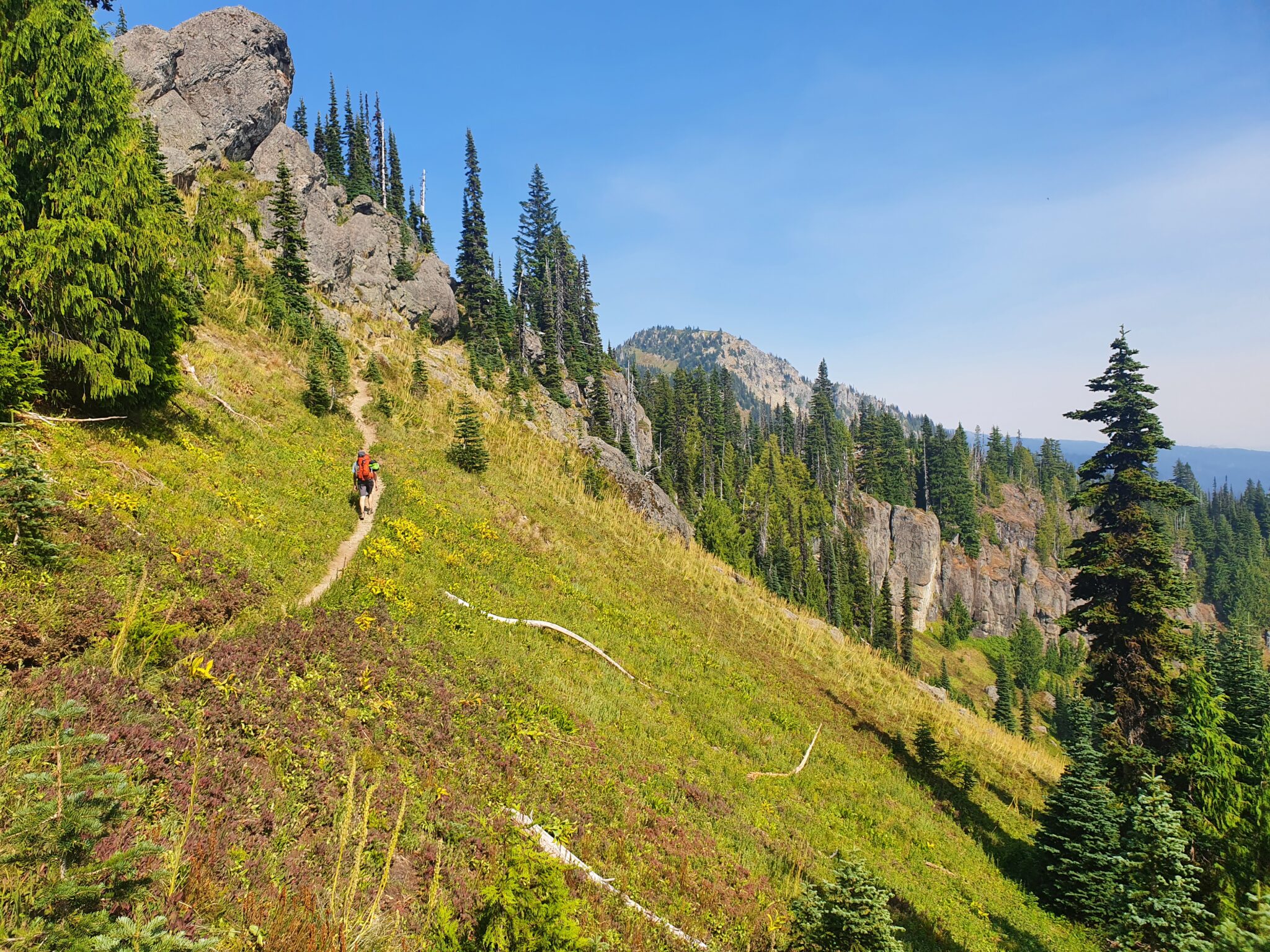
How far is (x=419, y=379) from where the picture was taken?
3450cm

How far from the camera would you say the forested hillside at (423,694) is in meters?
4.89

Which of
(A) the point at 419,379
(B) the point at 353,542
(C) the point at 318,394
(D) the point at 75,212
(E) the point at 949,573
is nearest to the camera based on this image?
(D) the point at 75,212

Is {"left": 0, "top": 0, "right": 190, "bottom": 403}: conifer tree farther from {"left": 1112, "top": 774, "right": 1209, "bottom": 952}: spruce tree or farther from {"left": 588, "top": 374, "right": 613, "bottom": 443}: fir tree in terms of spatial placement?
{"left": 588, "top": 374, "right": 613, "bottom": 443}: fir tree

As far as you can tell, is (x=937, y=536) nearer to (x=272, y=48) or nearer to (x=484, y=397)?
(x=484, y=397)

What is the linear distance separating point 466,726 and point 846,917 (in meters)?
5.84

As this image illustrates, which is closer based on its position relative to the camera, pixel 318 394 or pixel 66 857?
pixel 66 857

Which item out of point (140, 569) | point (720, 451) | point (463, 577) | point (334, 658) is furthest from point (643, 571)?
point (720, 451)

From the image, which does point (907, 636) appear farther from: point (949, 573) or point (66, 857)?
point (66, 857)

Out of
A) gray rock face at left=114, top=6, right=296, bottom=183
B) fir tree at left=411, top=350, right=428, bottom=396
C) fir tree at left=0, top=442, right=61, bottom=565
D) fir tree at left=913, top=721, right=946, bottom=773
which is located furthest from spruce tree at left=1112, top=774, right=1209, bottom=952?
gray rock face at left=114, top=6, right=296, bottom=183

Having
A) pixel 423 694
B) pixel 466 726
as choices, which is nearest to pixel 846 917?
pixel 466 726

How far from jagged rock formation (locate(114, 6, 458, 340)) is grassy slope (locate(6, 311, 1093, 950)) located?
78.6ft

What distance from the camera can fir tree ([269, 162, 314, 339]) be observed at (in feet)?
96.0

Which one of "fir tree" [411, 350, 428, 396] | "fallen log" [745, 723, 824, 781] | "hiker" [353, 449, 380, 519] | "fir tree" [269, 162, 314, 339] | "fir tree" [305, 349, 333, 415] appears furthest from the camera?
"fir tree" [411, 350, 428, 396]

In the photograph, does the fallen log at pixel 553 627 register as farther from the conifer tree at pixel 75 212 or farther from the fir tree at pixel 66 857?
the fir tree at pixel 66 857
